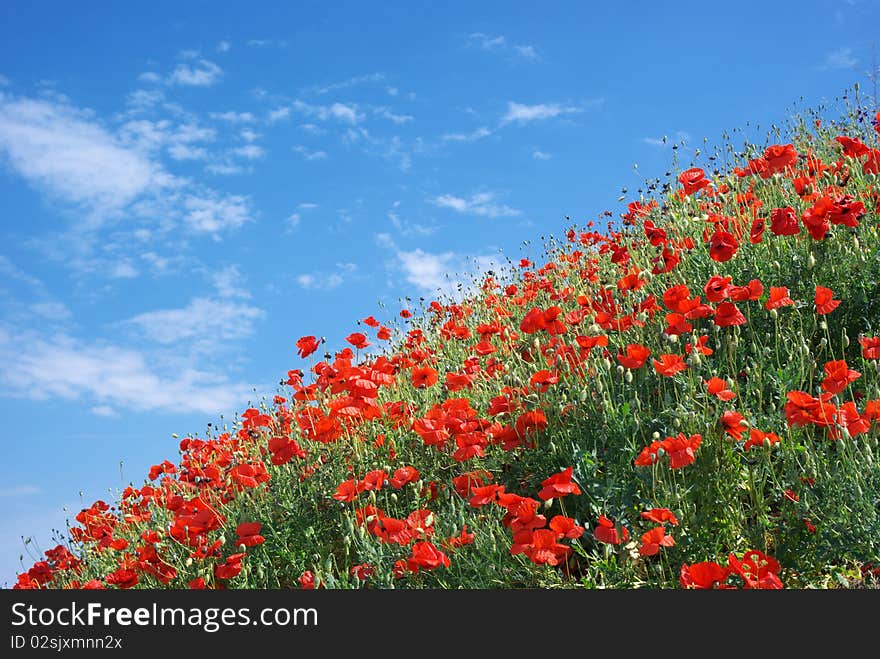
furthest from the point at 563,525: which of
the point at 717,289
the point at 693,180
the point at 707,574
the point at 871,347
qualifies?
the point at 693,180

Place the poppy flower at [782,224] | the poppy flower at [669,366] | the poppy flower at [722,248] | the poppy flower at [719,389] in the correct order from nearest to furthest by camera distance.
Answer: the poppy flower at [719,389]
the poppy flower at [669,366]
the poppy flower at [722,248]
the poppy flower at [782,224]

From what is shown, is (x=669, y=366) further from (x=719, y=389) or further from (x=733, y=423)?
(x=733, y=423)

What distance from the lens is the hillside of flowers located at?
9.32 feet

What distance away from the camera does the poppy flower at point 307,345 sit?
4350mm

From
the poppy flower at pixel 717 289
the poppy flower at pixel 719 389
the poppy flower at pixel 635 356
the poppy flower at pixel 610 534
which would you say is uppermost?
the poppy flower at pixel 717 289

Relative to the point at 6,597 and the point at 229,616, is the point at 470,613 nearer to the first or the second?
the point at 229,616

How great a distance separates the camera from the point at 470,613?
2412 mm

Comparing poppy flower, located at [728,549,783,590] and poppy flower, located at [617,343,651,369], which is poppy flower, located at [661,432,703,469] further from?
poppy flower, located at [617,343,651,369]

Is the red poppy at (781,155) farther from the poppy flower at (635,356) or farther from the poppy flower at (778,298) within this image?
the poppy flower at (635,356)

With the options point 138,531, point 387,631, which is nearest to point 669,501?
point 387,631

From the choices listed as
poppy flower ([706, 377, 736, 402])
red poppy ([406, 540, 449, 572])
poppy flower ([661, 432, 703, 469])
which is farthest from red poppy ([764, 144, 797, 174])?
red poppy ([406, 540, 449, 572])

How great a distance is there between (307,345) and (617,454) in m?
1.91

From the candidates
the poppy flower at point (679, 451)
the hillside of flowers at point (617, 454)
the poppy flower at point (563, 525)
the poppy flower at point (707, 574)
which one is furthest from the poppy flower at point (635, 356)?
the poppy flower at point (707, 574)

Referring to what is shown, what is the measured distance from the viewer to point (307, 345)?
4363 millimetres
